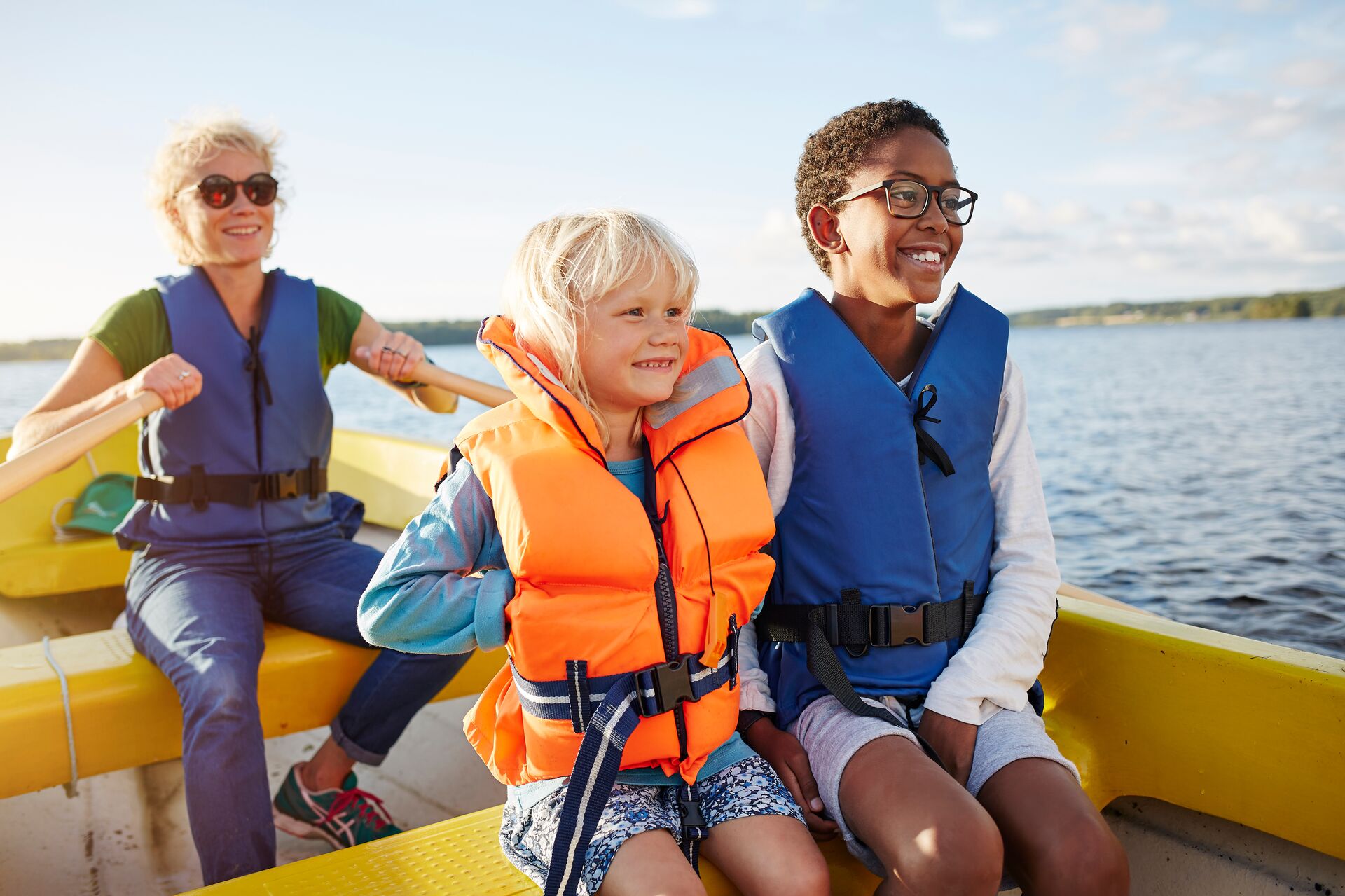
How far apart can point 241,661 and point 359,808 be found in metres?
0.48

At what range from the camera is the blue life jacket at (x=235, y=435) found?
8.02 ft

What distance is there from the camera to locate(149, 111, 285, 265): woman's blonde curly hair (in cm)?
259

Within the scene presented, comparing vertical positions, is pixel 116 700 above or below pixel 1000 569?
below

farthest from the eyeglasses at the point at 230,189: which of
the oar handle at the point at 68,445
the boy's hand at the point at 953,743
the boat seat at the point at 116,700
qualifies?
the boy's hand at the point at 953,743

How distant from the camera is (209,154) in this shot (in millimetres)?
2596

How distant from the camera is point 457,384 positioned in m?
2.76

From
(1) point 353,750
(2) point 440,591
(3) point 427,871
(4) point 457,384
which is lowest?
(1) point 353,750

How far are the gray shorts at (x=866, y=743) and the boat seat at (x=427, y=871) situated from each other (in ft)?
0.34

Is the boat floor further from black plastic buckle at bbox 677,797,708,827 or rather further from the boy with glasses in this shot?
the boy with glasses

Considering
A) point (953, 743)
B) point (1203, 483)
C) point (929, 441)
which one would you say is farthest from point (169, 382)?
point (1203, 483)

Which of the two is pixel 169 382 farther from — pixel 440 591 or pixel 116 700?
pixel 440 591

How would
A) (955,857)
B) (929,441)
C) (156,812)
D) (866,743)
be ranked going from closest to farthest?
(955,857), (866,743), (929,441), (156,812)

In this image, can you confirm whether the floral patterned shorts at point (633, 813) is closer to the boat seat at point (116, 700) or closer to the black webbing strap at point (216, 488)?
the boat seat at point (116, 700)

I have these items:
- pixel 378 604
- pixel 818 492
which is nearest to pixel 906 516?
pixel 818 492
